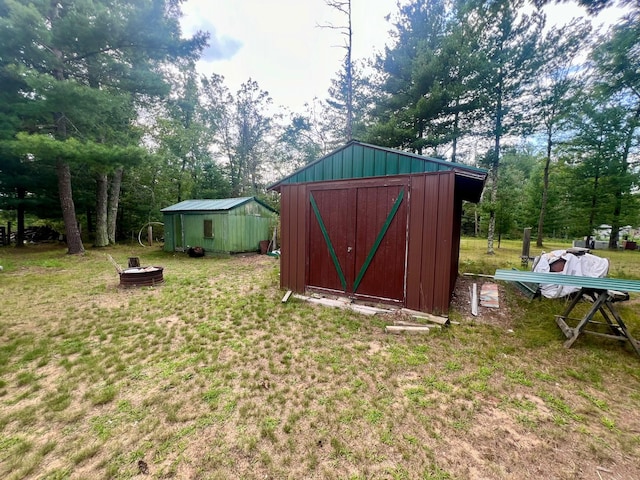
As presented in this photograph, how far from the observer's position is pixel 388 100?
11852 mm

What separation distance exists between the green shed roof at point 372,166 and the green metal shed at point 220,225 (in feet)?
21.5

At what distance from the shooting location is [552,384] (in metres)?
2.67

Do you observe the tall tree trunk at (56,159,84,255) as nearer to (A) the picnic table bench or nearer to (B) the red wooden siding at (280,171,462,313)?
(B) the red wooden siding at (280,171,462,313)

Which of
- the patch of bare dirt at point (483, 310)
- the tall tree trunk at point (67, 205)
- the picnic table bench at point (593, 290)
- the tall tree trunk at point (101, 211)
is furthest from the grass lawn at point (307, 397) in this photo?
the tall tree trunk at point (101, 211)

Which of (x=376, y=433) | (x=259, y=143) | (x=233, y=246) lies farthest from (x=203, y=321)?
(x=259, y=143)

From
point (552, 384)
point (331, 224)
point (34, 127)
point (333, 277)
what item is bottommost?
point (552, 384)

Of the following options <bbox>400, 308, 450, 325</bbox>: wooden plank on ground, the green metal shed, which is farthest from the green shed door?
<bbox>400, 308, 450, 325</bbox>: wooden plank on ground

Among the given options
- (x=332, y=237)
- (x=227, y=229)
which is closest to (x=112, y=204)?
(x=227, y=229)

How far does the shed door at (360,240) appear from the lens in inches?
181

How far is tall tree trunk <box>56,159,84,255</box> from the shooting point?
32.3ft

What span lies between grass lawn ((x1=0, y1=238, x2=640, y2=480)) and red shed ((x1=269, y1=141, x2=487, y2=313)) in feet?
2.53

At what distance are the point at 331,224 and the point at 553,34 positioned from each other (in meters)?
13.6

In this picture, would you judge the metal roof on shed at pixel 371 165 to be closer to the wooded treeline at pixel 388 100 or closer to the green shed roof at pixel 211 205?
the wooded treeline at pixel 388 100

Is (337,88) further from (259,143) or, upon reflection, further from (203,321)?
(203,321)
